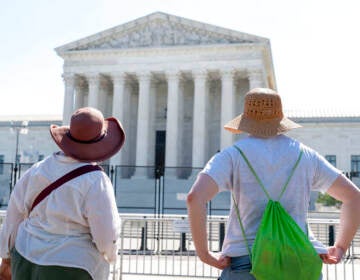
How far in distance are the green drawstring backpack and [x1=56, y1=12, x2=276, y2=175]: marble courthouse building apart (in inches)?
1539

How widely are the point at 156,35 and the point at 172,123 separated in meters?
9.32

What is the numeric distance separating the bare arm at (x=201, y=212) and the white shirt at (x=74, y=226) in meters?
0.81

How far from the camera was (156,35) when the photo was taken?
148 feet

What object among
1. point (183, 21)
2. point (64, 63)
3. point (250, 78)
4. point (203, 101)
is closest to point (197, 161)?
point (203, 101)

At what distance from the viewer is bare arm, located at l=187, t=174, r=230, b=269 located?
119 inches

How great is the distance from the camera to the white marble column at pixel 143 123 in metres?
43.8

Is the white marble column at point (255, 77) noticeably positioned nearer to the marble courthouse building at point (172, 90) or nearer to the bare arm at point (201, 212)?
the marble courthouse building at point (172, 90)

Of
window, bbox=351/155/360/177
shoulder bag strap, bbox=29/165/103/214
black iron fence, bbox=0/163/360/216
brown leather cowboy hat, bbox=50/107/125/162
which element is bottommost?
black iron fence, bbox=0/163/360/216

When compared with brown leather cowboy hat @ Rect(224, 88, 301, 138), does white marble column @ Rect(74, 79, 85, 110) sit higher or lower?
higher

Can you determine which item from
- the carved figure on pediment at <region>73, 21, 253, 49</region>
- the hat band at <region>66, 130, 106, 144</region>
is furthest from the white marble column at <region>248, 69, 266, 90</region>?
the hat band at <region>66, 130, 106, 144</region>

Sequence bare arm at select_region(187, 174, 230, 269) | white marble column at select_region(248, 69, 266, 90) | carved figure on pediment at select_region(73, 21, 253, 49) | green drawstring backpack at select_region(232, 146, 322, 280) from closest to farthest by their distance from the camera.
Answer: green drawstring backpack at select_region(232, 146, 322, 280) → bare arm at select_region(187, 174, 230, 269) → white marble column at select_region(248, 69, 266, 90) → carved figure on pediment at select_region(73, 21, 253, 49)

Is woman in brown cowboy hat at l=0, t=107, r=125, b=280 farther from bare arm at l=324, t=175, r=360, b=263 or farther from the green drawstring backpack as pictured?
bare arm at l=324, t=175, r=360, b=263

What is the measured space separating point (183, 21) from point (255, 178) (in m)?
42.6

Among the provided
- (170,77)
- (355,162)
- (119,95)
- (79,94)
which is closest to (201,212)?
(170,77)
